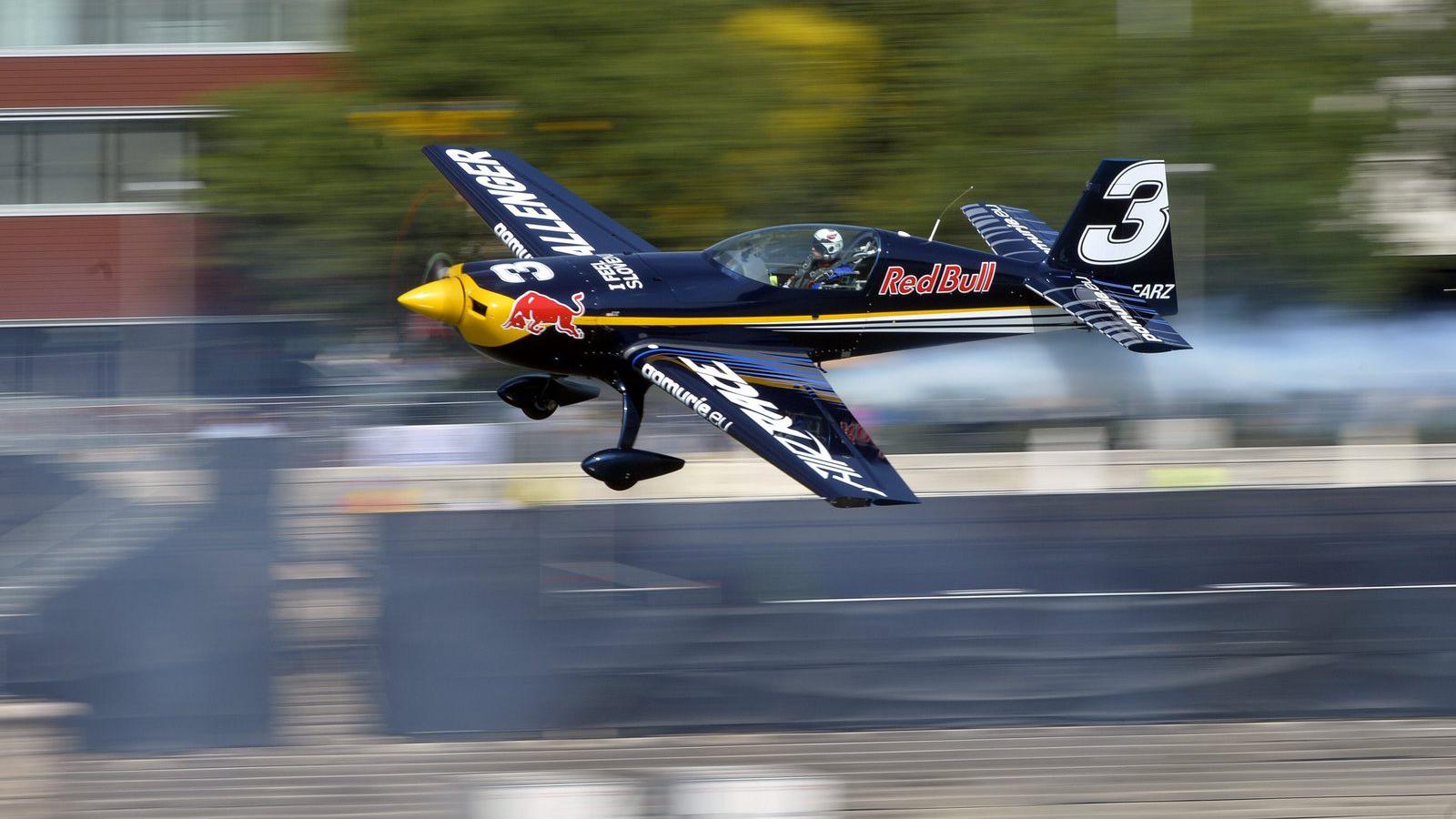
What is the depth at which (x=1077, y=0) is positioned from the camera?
31094mm

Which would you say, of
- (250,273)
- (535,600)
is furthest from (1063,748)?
(250,273)

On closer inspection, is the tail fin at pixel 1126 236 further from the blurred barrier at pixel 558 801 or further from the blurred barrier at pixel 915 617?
the blurred barrier at pixel 558 801

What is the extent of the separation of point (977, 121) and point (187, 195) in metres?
17.3

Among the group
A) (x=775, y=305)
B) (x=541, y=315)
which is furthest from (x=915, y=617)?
(x=541, y=315)

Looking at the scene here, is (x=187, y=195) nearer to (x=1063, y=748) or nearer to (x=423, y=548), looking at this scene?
(x=423, y=548)

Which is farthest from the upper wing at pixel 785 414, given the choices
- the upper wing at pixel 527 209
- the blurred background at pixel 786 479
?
the blurred background at pixel 786 479

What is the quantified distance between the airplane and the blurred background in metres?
7.29

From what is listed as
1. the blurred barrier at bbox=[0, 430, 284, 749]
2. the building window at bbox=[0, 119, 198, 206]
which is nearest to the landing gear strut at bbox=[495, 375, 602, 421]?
the blurred barrier at bbox=[0, 430, 284, 749]

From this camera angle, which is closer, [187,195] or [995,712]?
[995,712]

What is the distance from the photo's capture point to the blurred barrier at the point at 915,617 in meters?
23.5

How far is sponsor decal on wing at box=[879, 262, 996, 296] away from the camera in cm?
1688

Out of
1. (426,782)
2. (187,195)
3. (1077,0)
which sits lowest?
(426,782)

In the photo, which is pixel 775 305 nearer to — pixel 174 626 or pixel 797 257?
pixel 797 257

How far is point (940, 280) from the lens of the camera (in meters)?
17.1
